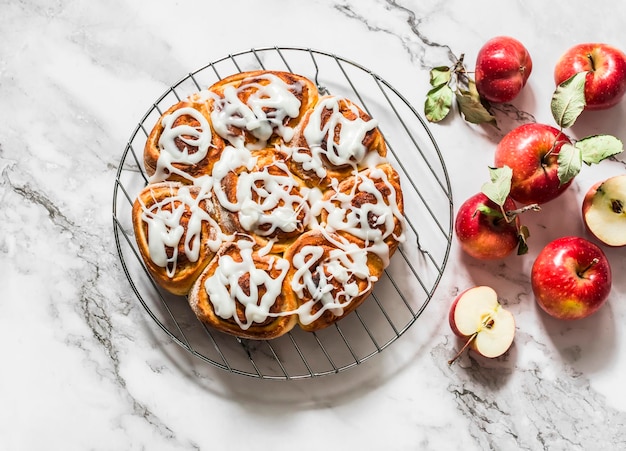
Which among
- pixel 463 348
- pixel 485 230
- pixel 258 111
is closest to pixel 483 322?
pixel 463 348

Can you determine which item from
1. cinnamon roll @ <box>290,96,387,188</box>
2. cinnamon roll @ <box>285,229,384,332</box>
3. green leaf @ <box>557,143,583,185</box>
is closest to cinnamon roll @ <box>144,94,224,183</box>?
cinnamon roll @ <box>290,96,387,188</box>

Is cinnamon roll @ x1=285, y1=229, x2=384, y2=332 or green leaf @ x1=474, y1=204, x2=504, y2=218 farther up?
green leaf @ x1=474, y1=204, x2=504, y2=218

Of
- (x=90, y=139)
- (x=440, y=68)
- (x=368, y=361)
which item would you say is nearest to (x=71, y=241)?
(x=90, y=139)

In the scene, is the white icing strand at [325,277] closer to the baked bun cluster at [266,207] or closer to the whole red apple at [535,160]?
the baked bun cluster at [266,207]

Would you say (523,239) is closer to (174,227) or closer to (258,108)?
(258,108)

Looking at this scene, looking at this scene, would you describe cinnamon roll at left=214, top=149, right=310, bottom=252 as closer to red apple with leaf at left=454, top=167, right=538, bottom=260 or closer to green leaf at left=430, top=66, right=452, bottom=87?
red apple with leaf at left=454, top=167, right=538, bottom=260

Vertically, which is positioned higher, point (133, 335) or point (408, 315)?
point (408, 315)

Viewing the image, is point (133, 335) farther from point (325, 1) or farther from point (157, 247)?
point (325, 1)
